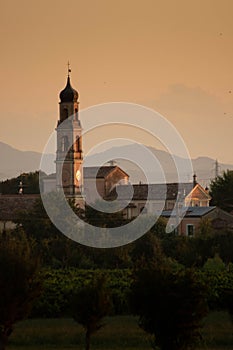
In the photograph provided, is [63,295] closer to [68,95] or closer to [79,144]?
[79,144]

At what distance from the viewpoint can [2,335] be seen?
111 feet

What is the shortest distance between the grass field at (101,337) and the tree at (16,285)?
4.69 m

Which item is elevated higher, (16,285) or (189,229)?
(189,229)

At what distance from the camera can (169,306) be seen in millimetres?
32281

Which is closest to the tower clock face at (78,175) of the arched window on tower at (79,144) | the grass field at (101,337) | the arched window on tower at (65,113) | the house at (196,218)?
the arched window on tower at (79,144)

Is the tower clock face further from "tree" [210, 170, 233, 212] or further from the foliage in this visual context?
the foliage

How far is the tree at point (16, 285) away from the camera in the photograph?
108ft

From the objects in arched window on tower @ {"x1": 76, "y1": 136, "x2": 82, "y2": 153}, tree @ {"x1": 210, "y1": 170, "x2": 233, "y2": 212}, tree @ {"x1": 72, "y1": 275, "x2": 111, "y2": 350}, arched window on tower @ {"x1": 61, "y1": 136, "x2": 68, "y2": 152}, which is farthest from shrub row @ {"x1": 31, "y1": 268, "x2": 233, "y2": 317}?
tree @ {"x1": 210, "y1": 170, "x2": 233, "y2": 212}

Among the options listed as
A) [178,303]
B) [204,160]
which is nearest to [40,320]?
[178,303]

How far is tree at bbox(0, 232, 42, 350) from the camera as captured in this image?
33.0 m

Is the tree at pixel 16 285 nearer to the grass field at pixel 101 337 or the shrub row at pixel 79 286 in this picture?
the grass field at pixel 101 337

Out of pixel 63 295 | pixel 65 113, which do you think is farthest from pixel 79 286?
pixel 65 113

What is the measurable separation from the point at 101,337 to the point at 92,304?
5.01 m

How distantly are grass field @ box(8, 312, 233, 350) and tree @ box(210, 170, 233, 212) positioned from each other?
232 feet
